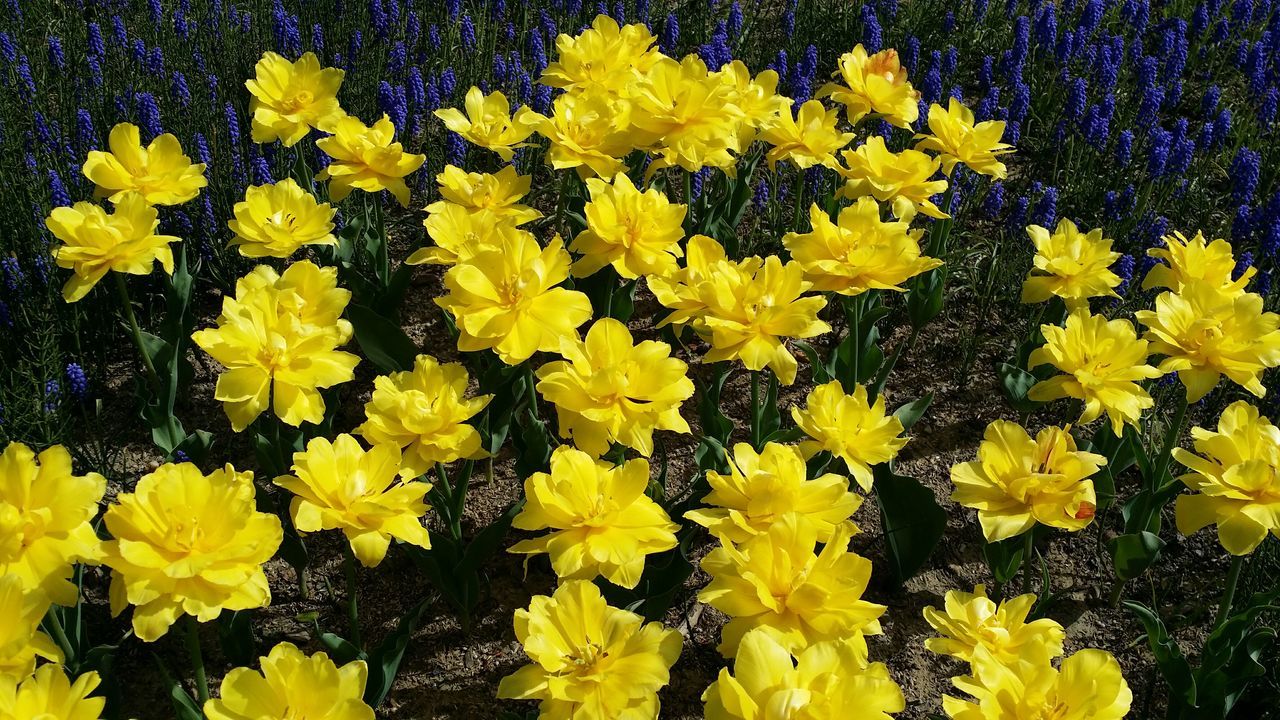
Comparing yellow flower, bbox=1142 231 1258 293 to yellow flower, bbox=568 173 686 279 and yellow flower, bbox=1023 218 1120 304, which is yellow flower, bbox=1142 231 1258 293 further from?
yellow flower, bbox=568 173 686 279

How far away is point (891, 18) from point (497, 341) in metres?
3.50

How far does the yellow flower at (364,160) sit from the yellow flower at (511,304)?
1.95ft

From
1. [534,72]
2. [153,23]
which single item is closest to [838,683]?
[534,72]

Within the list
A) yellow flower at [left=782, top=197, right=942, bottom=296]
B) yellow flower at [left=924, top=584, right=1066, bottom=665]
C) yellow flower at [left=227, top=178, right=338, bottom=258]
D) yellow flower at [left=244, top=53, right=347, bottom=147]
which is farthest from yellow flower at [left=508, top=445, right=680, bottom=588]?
yellow flower at [left=244, top=53, right=347, bottom=147]

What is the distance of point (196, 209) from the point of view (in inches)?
134

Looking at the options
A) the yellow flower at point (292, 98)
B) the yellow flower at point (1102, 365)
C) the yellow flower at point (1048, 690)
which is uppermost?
the yellow flower at point (292, 98)

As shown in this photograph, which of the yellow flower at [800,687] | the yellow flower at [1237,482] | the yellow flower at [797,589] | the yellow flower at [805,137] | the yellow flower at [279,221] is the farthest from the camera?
the yellow flower at [805,137]

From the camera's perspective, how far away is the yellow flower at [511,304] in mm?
2154

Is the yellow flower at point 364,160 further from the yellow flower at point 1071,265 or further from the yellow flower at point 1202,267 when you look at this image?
the yellow flower at point 1202,267

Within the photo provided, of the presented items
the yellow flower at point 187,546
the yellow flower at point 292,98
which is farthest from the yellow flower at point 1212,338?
the yellow flower at point 292,98

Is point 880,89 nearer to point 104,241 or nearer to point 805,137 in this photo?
point 805,137

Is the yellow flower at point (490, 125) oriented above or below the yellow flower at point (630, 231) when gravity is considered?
above

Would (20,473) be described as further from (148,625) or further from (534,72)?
(534,72)

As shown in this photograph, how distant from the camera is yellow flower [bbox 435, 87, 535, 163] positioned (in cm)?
284
